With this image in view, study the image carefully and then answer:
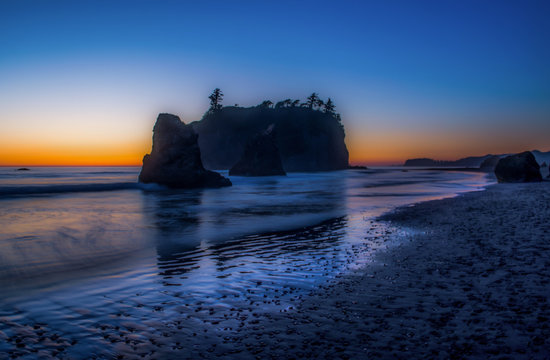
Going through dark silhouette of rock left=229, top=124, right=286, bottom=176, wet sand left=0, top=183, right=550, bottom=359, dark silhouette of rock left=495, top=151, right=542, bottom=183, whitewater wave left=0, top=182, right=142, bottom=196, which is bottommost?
wet sand left=0, top=183, right=550, bottom=359

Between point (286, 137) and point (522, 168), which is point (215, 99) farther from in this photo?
point (522, 168)

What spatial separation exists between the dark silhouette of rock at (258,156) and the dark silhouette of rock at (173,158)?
98.5 ft

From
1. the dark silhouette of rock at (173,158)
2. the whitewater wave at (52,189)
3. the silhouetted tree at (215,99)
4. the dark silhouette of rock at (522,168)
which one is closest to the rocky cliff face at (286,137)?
the silhouetted tree at (215,99)

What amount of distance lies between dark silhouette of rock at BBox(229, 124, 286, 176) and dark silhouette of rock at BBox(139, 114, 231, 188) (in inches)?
1182

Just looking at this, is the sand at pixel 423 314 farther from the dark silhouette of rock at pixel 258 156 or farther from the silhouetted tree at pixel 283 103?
the silhouetted tree at pixel 283 103

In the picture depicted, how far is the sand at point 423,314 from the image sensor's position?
10.0 feet

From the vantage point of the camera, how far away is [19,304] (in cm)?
446

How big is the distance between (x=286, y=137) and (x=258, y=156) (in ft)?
180

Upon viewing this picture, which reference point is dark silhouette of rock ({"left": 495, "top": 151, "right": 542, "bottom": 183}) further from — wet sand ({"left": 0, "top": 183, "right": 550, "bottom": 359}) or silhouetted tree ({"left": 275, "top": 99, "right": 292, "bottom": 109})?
silhouetted tree ({"left": 275, "top": 99, "right": 292, "bottom": 109})

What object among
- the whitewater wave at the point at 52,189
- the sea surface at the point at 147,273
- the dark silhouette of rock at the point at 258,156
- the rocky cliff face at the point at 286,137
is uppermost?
the rocky cliff face at the point at 286,137

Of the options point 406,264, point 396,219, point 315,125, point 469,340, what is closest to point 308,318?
point 469,340

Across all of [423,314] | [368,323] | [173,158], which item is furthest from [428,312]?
[173,158]

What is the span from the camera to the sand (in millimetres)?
3055

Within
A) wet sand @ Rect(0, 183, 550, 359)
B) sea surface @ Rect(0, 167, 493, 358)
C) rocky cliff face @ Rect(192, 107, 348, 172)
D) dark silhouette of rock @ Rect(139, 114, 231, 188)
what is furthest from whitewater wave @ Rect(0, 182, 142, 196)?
rocky cliff face @ Rect(192, 107, 348, 172)
